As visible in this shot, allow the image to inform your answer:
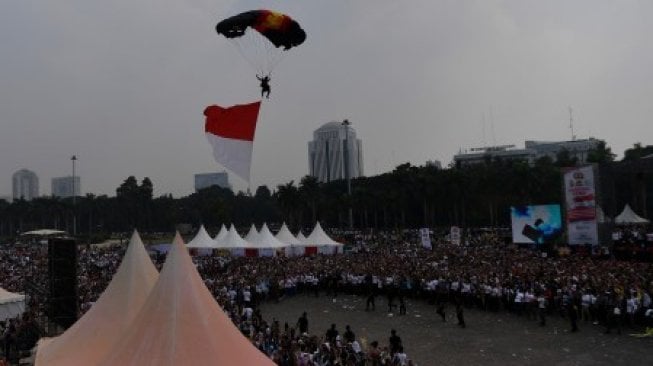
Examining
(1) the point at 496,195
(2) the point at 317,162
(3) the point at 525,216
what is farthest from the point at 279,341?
(2) the point at 317,162

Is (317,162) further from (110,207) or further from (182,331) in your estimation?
(182,331)

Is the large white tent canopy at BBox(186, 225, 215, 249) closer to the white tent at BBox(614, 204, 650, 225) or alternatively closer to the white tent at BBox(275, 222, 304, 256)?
the white tent at BBox(275, 222, 304, 256)

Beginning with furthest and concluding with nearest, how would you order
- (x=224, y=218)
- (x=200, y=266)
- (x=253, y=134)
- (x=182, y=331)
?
1. (x=224, y=218)
2. (x=200, y=266)
3. (x=253, y=134)
4. (x=182, y=331)

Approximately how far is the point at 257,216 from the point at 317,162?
70.0 m

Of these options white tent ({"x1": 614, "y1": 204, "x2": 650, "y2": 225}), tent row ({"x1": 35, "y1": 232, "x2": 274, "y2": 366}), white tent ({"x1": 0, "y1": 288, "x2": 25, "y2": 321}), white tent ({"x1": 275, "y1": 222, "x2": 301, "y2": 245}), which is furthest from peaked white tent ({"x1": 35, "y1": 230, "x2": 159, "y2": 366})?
white tent ({"x1": 614, "y1": 204, "x2": 650, "y2": 225})

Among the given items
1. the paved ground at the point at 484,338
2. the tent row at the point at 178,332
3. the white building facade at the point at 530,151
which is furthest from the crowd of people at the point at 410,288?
the white building facade at the point at 530,151

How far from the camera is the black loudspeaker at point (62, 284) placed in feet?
61.6

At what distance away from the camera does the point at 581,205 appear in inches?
1139

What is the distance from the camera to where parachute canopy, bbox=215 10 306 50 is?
14.2 metres

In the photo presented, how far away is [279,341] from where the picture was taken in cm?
1424

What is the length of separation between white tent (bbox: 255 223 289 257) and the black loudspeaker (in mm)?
21121

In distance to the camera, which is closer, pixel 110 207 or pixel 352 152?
pixel 110 207

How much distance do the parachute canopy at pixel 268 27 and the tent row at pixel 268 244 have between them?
25.9 meters

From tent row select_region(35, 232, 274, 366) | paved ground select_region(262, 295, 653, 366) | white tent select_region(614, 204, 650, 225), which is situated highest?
white tent select_region(614, 204, 650, 225)
